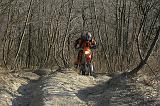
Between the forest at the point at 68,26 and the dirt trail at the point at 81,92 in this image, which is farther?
the forest at the point at 68,26

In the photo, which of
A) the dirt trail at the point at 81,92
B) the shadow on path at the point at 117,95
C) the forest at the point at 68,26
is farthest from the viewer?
the forest at the point at 68,26

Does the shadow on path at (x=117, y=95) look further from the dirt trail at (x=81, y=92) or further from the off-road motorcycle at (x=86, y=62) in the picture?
the off-road motorcycle at (x=86, y=62)

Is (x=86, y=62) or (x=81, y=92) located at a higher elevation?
(x=86, y=62)

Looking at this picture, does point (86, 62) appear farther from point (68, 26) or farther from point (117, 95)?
point (68, 26)

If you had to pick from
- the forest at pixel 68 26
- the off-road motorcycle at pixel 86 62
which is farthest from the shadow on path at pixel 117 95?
the forest at pixel 68 26

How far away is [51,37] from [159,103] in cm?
2541

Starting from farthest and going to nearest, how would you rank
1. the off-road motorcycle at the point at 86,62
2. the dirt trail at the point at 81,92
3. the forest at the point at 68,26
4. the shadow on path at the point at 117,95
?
1. the forest at the point at 68,26
2. the off-road motorcycle at the point at 86,62
3. the dirt trail at the point at 81,92
4. the shadow on path at the point at 117,95

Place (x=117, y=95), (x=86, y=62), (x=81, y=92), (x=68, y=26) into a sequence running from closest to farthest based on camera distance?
(x=117, y=95) < (x=81, y=92) < (x=86, y=62) < (x=68, y=26)

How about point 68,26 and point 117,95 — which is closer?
point 117,95

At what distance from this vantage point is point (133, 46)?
24.9 m

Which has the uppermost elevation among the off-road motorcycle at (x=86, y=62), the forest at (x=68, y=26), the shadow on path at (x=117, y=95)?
the forest at (x=68, y=26)

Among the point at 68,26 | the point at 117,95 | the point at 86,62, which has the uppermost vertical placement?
the point at 68,26

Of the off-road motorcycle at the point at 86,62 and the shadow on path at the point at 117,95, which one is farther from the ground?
the off-road motorcycle at the point at 86,62

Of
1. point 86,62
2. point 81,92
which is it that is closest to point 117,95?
point 81,92
